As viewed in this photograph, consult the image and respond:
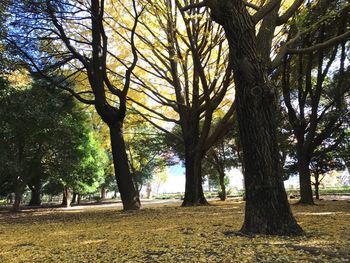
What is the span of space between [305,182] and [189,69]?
691cm

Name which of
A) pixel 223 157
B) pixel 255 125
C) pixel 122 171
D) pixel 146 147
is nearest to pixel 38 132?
pixel 122 171

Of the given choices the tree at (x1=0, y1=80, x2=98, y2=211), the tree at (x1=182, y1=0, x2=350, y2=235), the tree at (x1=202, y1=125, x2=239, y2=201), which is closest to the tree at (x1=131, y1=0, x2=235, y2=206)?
the tree at (x1=0, y1=80, x2=98, y2=211)

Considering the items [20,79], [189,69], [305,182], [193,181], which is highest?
[189,69]

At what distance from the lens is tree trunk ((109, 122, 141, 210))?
12.1 meters

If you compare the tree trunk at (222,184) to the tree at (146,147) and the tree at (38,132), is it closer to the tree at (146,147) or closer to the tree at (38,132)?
the tree at (146,147)

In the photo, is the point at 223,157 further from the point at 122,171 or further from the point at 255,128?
the point at 255,128

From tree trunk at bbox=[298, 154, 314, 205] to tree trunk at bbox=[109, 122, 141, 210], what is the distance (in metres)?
5.89

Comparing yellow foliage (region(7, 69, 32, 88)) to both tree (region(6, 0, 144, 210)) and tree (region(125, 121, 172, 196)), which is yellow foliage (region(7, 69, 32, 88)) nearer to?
tree (region(6, 0, 144, 210))

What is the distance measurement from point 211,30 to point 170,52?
1737 mm

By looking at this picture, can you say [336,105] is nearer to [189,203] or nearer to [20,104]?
[189,203]

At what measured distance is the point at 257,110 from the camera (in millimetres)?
5449

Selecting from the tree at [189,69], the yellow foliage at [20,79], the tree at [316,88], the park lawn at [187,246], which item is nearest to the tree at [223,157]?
the tree at [189,69]

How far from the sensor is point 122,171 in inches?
474

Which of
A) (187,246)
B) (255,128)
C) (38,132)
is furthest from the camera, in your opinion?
(38,132)
